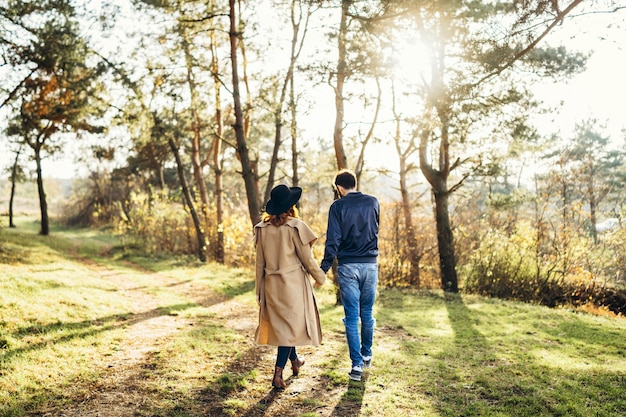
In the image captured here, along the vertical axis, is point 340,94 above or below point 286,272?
above

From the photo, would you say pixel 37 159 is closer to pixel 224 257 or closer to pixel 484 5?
pixel 224 257

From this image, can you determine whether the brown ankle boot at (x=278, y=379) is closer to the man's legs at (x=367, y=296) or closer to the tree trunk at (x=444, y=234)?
the man's legs at (x=367, y=296)

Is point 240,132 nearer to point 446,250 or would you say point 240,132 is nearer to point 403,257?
point 403,257

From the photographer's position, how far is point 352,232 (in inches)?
177

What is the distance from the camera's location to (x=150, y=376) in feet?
15.0

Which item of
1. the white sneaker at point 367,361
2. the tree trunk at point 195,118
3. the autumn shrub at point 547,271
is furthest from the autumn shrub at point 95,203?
the white sneaker at point 367,361

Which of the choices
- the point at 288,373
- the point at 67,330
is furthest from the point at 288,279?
the point at 67,330

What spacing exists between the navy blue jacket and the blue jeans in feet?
0.30

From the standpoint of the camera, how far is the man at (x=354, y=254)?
4461 mm

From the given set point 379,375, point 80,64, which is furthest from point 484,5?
point 80,64

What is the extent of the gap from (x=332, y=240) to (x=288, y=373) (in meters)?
1.60

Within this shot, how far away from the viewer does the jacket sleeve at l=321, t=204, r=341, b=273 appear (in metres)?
4.43

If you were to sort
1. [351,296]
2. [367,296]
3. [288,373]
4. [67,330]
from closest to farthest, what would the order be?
[351,296]
[367,296]
[288,373]
[67,330]

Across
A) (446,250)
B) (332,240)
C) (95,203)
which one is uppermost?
(95,203)
